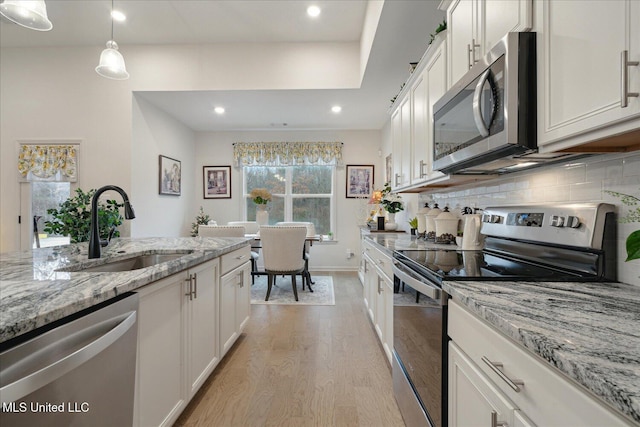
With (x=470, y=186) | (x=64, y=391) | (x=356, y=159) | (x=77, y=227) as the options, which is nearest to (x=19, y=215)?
(x=77, y=227)

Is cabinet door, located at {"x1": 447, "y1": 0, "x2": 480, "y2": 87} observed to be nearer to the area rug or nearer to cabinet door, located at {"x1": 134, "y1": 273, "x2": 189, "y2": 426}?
cabinet door, located at {"x1": 134, "y1": 273, "x2": 189, "y2": 426}

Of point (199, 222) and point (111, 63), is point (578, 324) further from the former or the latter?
point (199, 222)

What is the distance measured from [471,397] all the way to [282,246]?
299cm

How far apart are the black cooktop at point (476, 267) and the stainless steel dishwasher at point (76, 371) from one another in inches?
46.1

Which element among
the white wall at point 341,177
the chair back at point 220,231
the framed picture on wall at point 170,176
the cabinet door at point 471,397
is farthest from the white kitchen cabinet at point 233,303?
the white wall at point 341,177

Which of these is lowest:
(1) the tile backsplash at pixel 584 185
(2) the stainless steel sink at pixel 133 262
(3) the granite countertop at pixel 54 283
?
(2) the stainless steel sink at pixel 133 262

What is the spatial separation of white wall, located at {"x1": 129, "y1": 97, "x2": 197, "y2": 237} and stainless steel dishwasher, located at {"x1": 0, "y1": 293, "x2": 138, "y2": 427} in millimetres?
3262

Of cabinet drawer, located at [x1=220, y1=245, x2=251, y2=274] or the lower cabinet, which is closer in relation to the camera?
the lower cabinet

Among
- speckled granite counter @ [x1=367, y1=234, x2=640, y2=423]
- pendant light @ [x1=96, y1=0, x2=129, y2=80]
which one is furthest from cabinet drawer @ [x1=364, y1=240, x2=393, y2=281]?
pendant light @ [x1=96, y1=0, x2=129, y2=80]

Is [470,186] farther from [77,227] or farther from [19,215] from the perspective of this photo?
[19,215]

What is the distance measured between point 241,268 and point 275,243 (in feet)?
4.04

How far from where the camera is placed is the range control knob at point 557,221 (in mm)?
1177

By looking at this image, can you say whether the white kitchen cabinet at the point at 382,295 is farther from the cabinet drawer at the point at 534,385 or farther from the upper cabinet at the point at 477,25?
the upper cabinet at the point at 477,25

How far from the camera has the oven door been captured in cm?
111
